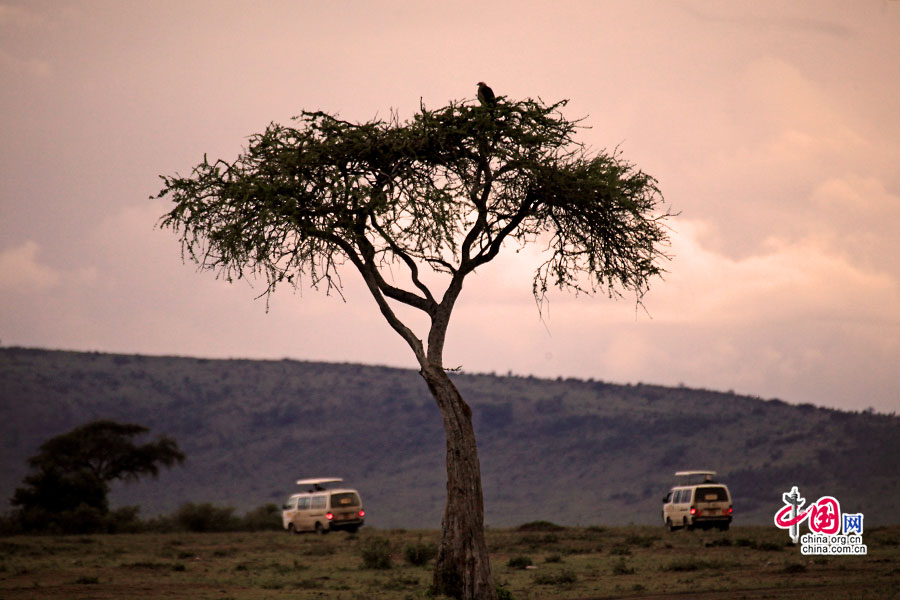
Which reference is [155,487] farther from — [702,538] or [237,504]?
[702,538]

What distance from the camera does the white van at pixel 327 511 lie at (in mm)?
47938

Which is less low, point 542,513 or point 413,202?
point 413,202

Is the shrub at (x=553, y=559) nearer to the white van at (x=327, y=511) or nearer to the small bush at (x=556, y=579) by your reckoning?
the small bush at (x=556, y=579)

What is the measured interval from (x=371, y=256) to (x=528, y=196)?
351 centimetres

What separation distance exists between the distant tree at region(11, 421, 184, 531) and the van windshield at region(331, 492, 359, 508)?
16.9 metres

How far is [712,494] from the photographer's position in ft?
146

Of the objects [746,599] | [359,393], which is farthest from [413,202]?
[359,393]

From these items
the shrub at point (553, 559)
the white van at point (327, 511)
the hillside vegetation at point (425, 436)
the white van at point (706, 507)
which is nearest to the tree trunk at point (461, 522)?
the shrub at point (553, 559)

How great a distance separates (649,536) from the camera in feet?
140

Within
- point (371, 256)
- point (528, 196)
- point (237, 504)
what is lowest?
point (237, 504)

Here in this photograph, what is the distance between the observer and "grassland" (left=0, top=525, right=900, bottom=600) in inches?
919

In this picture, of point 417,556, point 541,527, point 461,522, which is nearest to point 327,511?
point 541,527

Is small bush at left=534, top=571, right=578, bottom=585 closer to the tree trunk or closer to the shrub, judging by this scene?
the shrub

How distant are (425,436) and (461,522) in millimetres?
103754
